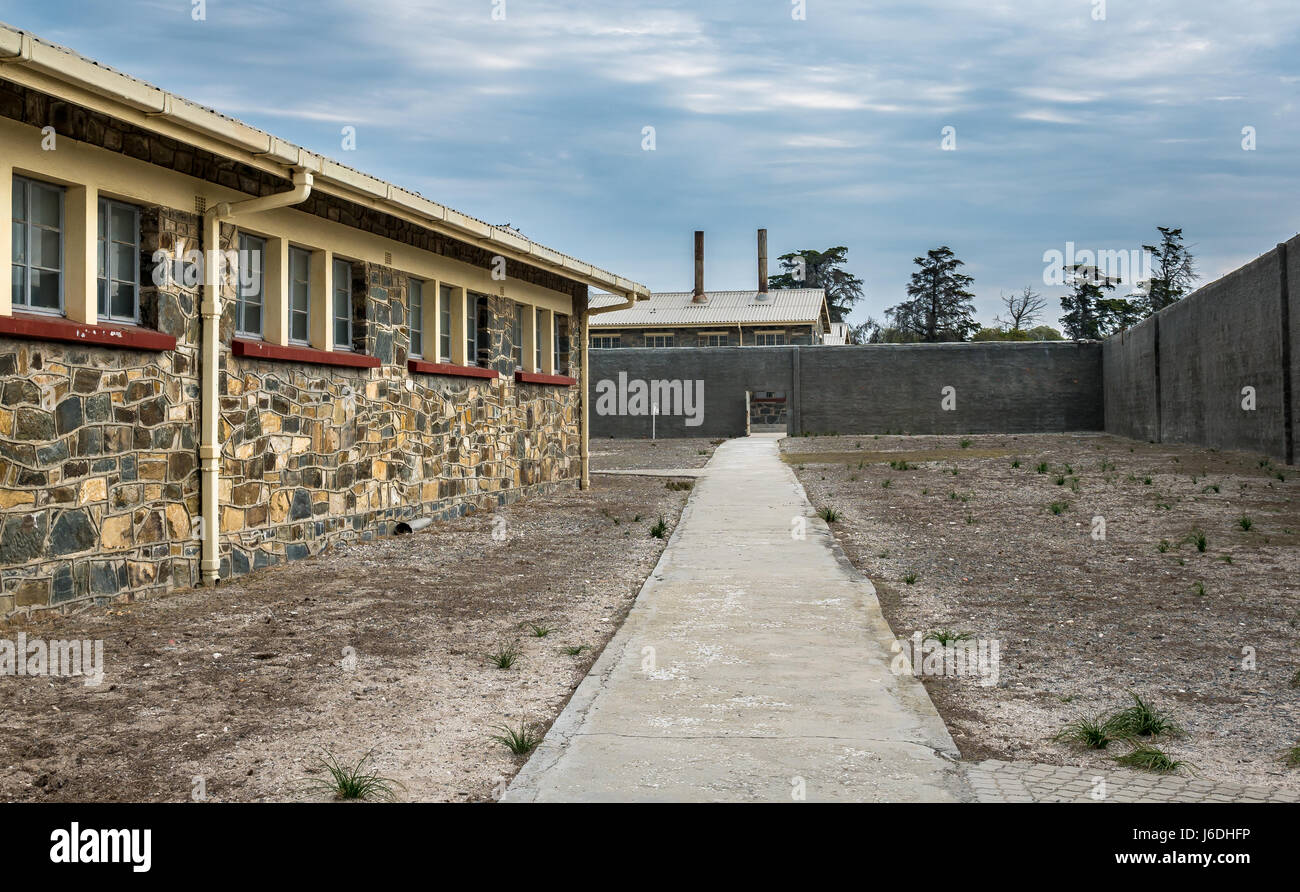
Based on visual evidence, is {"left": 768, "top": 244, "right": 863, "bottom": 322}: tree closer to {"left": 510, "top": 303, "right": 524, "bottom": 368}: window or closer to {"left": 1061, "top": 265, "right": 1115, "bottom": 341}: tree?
{"left": 1061, "top": 265, "right": 1115, "bottom": 341}: tree

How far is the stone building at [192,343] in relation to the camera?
711cm

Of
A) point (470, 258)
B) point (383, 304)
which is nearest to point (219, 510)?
point (383, 304)

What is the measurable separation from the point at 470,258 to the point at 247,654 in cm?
810

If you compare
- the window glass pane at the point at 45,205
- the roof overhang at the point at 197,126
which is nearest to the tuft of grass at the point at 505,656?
the roof overhang at the point at 197,126

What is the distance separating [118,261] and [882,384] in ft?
100

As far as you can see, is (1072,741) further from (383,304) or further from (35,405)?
(383,304)

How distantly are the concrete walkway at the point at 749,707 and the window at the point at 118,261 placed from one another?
14.3ft

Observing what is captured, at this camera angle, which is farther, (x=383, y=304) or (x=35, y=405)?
(x=383, y=304)

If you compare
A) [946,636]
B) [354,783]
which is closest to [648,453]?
[946,636]

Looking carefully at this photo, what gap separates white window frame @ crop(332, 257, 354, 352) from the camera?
1076 cm

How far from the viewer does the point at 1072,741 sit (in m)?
4.86

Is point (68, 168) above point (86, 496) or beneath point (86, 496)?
above

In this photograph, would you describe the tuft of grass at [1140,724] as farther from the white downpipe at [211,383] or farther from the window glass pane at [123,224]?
the window glass pane at [123,224]

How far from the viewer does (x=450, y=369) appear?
1305cm
